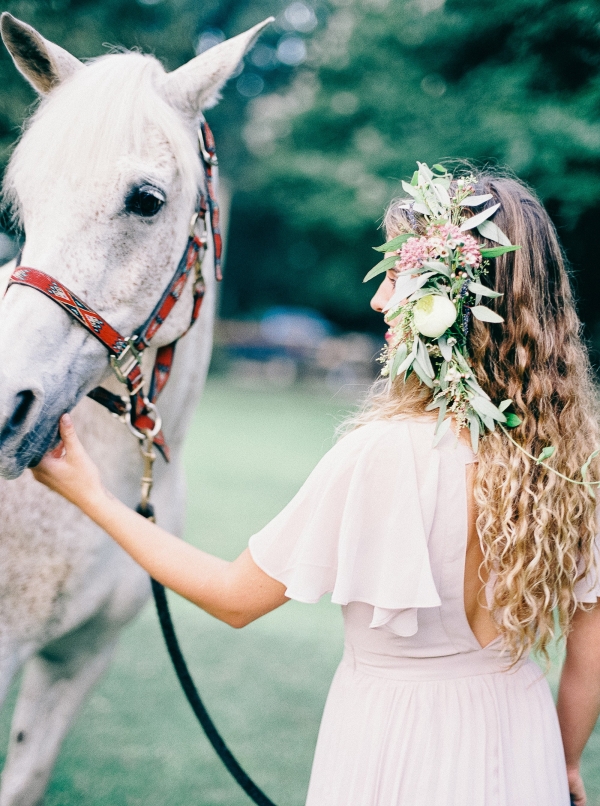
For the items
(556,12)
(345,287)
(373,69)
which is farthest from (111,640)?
(345,287)

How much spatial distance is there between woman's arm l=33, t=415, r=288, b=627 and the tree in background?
517 centimetres

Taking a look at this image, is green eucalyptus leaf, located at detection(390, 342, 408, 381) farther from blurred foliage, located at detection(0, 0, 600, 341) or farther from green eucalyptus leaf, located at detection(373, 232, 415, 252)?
blurred foliage, located at detection(0, 0, 600, 341)

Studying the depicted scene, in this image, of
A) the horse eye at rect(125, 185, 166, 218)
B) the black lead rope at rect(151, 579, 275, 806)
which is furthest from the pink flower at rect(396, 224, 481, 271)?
the black lead rope at rect(151, 579, 275, 806)

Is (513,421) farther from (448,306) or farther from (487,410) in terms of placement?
(448,306)

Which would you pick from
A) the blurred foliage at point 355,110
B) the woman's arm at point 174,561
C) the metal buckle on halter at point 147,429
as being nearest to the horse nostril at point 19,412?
the woman's arm at point 174,561

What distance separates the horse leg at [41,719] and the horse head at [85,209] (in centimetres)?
107

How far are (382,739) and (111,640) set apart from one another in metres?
1.25

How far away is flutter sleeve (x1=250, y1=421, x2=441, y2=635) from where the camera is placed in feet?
4.85

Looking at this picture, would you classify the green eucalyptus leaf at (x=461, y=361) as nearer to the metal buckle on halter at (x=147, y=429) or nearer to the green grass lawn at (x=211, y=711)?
the metal buckle on halter at (x=147, y=429)

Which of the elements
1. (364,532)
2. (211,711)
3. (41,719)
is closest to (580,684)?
(364,532)

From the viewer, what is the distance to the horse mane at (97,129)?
5.95ft

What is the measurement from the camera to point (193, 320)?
221 centimetres

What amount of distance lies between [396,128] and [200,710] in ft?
53.0

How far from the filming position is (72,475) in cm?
164
